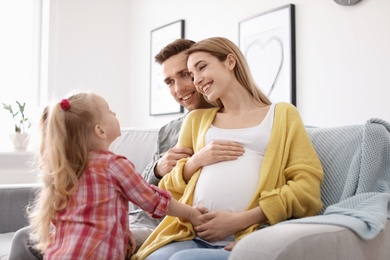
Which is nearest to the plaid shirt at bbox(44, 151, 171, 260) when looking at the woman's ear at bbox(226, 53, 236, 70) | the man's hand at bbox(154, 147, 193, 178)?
the man's hand at bbox(154, 147, 193, 178)

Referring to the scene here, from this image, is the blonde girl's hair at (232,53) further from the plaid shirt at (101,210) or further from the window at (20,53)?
the window at (20,53)

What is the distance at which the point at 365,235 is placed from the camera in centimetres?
105

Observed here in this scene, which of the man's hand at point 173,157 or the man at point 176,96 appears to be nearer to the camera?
the man's hand at point 173,157

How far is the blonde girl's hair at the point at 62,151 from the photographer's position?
1.23 meters

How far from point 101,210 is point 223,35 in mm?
2170

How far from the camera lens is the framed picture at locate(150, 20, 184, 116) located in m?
3.58

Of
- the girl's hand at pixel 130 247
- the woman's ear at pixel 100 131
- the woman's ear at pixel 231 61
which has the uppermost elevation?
the woman's ear at pixel 231 61

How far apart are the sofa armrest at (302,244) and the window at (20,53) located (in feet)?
10.5

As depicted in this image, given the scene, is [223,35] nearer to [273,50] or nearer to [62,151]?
[273,50]

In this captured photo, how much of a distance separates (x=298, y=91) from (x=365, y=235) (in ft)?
5.55

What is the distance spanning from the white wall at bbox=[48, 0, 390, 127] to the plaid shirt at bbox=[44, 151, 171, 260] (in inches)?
56.6

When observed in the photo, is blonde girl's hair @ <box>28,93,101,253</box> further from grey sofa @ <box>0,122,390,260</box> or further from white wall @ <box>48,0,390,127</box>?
white wall @ <box>48,0,390,127</box>

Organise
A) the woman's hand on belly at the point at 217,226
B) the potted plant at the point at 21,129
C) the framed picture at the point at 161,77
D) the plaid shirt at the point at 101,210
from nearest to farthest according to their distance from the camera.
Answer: the plaid shirt at the point at 101,210
the woman's hand on belly at the point at 217,226
the potted plant at the point at 21,129
the framed picture at the point at 161,77

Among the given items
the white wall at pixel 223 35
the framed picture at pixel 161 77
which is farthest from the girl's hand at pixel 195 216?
the framed picture at pixel 161 77
